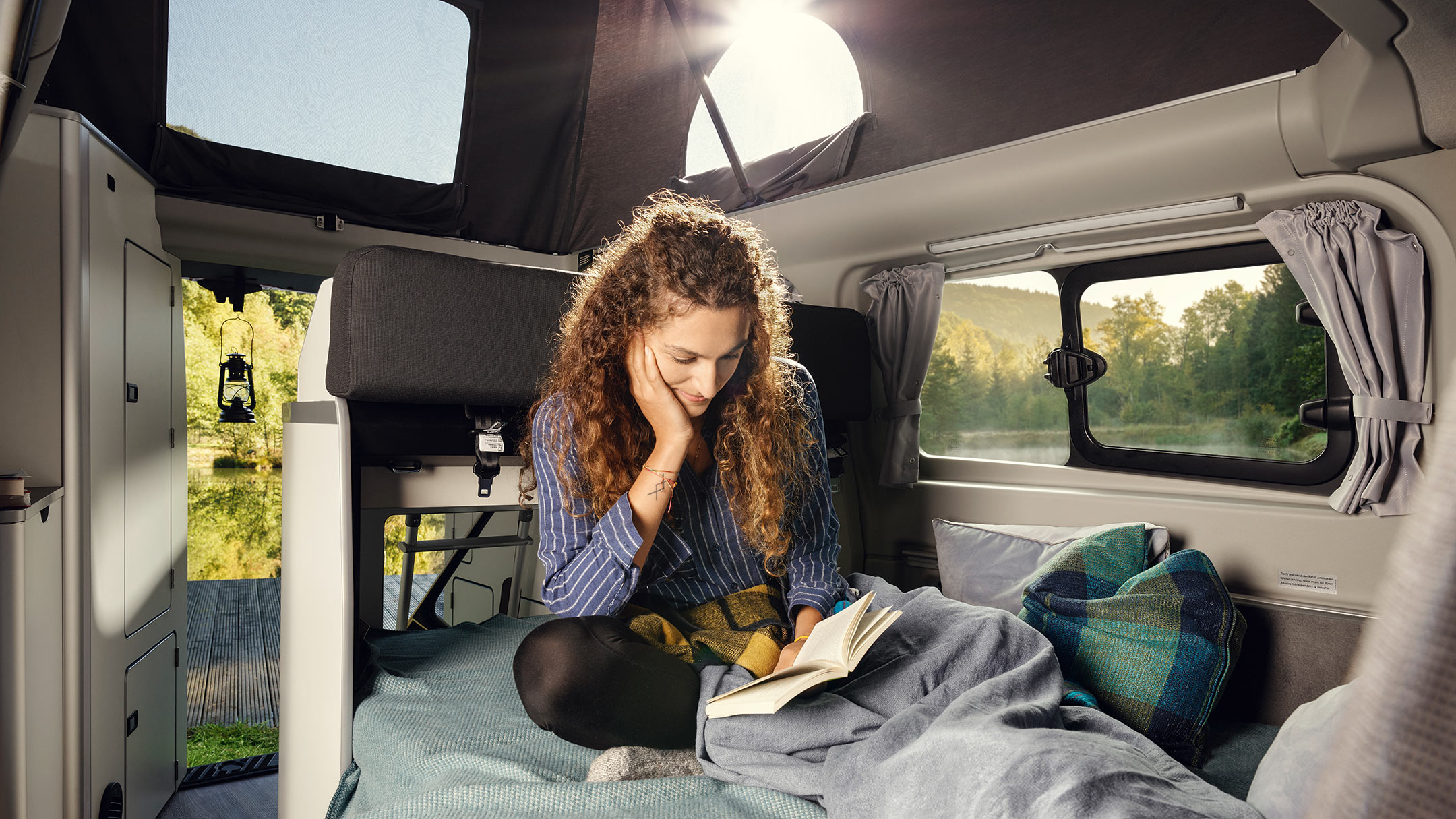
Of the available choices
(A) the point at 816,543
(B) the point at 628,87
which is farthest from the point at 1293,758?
(B) the point at 628,87

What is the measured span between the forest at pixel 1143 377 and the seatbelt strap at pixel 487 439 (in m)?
1.78

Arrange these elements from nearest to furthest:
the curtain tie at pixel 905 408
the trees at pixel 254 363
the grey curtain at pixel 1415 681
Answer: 1. the grey curtain at pixel 1415 681
2. the curtain tie at pixel 905 408
3. the trees at pixel 254 363

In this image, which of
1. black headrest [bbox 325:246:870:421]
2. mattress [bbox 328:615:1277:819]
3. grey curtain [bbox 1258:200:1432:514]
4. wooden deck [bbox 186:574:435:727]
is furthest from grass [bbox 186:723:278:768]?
grey curtain [bbox 1258:200:1432:514]

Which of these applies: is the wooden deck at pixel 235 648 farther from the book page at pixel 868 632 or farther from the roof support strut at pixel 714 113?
the book page at pixel 868 632

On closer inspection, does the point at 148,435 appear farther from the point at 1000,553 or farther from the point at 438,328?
the point at 1000,553

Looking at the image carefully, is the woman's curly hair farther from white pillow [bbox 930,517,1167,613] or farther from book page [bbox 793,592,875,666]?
white pillow [bbox 930,517,1167,613]

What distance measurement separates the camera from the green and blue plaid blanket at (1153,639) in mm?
1715

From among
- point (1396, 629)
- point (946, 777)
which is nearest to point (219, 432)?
point (946, 777)

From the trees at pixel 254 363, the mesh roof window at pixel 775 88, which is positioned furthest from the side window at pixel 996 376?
the trees at pixel 254 363

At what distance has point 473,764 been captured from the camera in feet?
4.51

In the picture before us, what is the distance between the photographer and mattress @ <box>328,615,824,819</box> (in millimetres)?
1236

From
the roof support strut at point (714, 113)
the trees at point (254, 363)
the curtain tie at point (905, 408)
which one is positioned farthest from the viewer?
the trees at point (254, 363)

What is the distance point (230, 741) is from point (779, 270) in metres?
3.55

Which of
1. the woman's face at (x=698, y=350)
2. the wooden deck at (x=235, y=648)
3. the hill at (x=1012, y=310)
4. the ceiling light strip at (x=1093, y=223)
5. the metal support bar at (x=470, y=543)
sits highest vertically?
the ceiling light strip at (x=1093, y=223)
